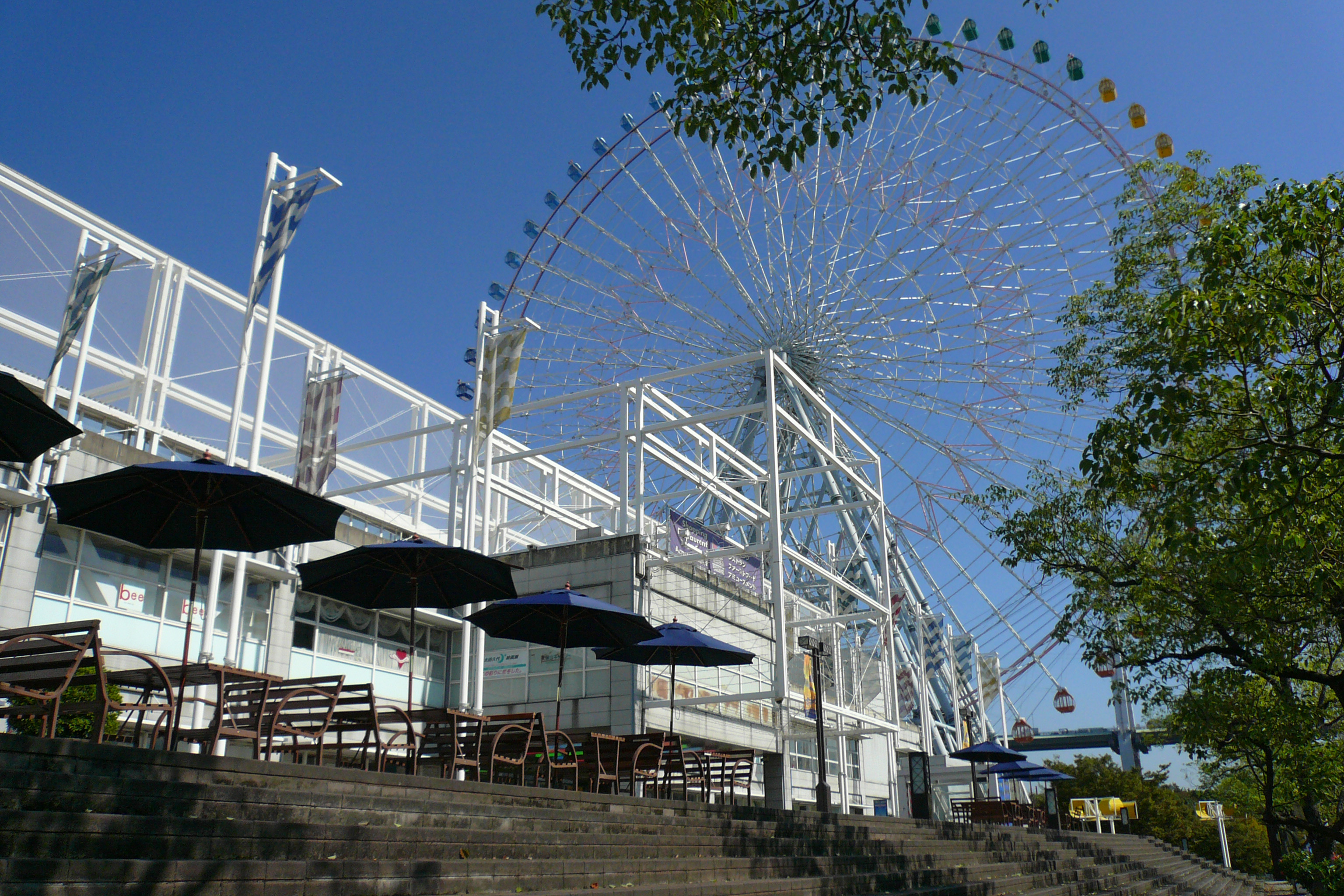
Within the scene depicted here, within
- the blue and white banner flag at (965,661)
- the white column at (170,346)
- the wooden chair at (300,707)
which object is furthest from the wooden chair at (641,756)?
the blue and white banner flag at (965,661)

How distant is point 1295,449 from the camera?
856 cm

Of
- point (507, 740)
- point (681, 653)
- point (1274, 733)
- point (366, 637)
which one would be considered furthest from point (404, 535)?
point (1274, 733)

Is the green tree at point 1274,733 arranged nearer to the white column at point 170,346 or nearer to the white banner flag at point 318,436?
the white banner flag at point 318,436

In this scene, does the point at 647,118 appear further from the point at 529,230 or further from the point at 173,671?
the point at 173,671

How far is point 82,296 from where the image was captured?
17125mm

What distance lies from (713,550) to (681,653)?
663cm

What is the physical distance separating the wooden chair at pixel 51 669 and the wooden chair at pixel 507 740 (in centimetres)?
351

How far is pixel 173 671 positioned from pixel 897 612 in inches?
1095

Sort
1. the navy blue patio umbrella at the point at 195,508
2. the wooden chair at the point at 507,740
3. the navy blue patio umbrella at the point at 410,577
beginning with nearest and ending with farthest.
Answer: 1. the navy blue patio umbrella at the point at 195,508
2. the wooden chair at the point at 507,740
3. the navy blue patio umbrella at the point at 410,577

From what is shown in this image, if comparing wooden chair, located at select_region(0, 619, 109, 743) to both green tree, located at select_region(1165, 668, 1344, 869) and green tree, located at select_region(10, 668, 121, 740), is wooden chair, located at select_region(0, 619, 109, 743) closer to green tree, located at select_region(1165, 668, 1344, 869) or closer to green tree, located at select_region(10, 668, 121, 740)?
green tree, located at select_region(10, 668, 121, 740)

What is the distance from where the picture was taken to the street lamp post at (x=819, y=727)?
1420 cm

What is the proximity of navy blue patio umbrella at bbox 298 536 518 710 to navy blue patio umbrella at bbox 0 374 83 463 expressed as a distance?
3.29 metres

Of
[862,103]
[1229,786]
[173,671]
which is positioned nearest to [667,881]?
[173,671]

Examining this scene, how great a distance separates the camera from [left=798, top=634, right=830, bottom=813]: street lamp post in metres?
14.2
